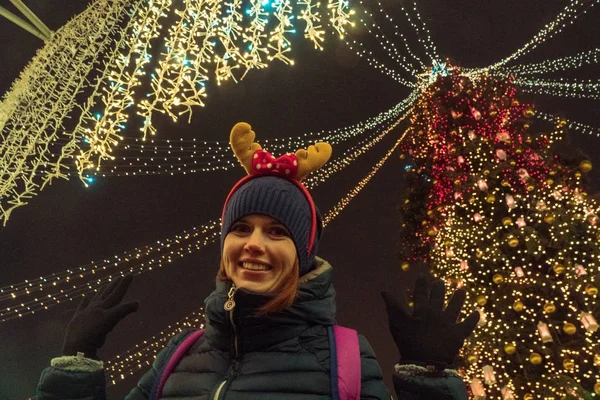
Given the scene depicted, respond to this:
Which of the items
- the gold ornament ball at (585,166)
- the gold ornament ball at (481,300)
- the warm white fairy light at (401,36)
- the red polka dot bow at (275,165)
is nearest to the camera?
the red polka dot bow at (275,165)

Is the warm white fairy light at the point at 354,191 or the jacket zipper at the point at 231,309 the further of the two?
the warm white fairy light at the point at 354,191

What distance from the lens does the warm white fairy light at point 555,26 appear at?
4.29 metres

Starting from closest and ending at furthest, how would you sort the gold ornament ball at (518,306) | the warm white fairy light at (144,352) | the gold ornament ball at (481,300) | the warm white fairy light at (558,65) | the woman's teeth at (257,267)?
1. the woman's teeth at (257,267)
2. the gold ornament ball at (518,306)
3. the gold ornament ball at (481,300)
4. the warm white fairy light at (558,65)
5. the warm white fairy light at (144,352)

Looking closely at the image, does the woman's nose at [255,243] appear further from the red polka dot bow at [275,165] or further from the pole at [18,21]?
the pole at [18,21]

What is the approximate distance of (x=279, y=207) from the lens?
1300 millimetres

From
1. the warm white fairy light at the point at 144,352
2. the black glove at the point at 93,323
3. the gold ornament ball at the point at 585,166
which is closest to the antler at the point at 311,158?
the black glove at the point at 93,323

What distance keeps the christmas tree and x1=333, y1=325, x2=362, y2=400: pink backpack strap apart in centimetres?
253

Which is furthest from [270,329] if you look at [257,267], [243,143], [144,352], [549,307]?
[144,352]

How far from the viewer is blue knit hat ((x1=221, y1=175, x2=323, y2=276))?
1.30 metres

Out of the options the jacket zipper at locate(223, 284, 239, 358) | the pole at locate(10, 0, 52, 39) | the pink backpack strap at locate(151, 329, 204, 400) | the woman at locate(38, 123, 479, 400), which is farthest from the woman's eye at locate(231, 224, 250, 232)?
the pole at locate(10, 0, 52, 39)

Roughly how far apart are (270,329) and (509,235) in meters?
3.09

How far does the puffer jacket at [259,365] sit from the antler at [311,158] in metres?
0.42

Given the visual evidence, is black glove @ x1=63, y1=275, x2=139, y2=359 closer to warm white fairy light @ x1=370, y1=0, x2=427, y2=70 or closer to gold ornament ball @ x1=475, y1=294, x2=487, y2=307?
gold ornament ball @ x1=475, y1=294, x2=487, y2=307

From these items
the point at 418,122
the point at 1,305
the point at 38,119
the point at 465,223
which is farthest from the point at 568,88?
the point at 1,305
